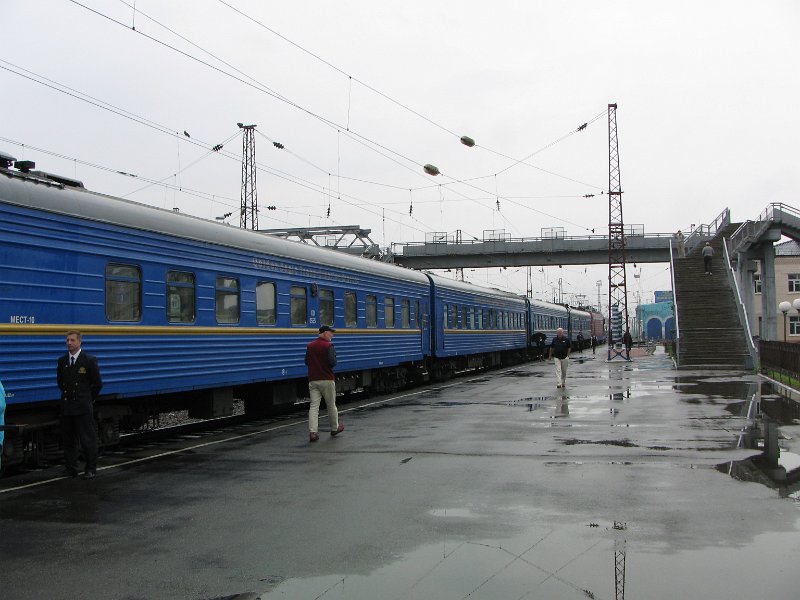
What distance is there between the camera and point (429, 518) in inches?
286

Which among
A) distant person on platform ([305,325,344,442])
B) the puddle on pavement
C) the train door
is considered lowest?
the puddle on pavement

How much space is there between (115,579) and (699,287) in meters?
38.1

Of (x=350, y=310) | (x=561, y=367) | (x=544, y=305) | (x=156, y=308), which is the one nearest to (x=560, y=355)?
(x=561, y=367)

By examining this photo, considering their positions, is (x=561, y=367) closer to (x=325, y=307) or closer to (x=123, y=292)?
(x=325, y=307)

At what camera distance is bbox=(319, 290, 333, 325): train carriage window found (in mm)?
17938

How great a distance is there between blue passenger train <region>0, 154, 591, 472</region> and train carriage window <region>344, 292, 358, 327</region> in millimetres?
66

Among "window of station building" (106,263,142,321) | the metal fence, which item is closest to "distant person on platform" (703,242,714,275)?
the metal fence

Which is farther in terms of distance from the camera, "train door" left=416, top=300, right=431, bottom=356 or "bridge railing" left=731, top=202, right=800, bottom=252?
"bridge railing" left=731, top=202, right=800, bottom=252

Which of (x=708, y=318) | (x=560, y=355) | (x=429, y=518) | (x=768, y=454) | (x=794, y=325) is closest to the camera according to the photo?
(x=429, y=518)

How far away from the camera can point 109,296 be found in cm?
1130

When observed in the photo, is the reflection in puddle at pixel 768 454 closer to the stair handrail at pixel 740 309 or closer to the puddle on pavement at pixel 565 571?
the puddle on pavement at pixel 565 571

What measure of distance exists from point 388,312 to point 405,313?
1545 millimetres

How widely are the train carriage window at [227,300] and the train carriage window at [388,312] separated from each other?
798 centimetres

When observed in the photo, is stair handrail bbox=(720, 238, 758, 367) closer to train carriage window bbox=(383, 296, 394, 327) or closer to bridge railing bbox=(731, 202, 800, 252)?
bridge railing bbox=(731, 202, 800, 252)
